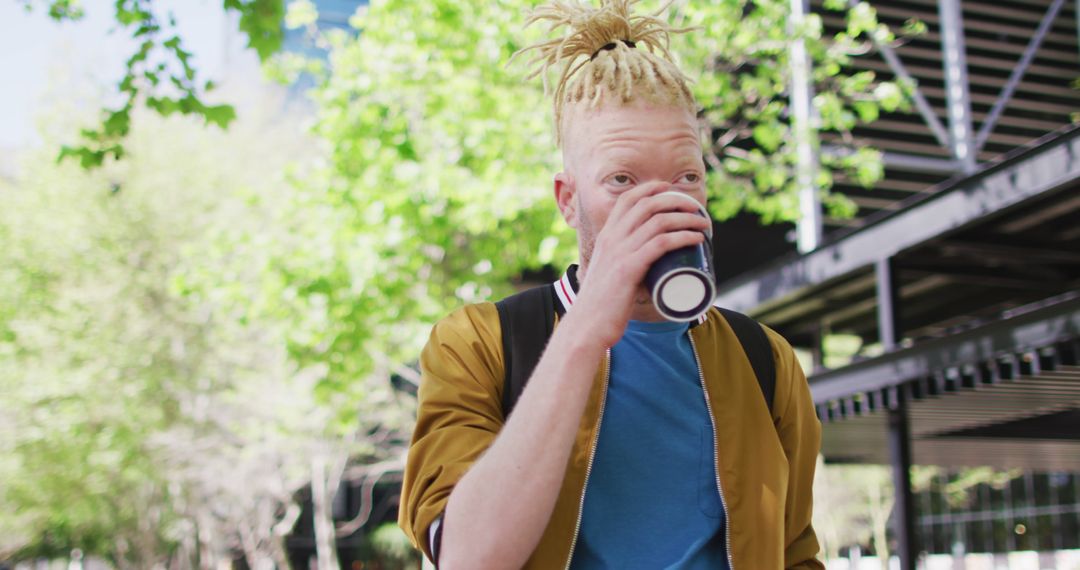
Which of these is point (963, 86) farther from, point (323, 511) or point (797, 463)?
point (323, 511)

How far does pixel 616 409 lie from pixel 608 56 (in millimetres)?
513

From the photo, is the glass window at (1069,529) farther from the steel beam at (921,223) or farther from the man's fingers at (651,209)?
the man's fingers at (651,209)

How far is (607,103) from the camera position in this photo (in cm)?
158

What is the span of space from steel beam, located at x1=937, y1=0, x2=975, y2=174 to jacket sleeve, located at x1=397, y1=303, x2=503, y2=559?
1314 centimetres

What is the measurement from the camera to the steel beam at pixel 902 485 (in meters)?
8.22

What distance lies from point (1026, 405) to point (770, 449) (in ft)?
A: 26.8

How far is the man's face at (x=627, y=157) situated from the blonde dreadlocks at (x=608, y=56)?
3 centimetres

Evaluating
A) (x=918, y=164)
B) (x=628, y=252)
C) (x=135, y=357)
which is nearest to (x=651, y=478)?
(x=628, y=252)

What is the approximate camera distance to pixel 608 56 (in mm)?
1637

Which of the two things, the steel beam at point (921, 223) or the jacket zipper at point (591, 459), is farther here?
the steel beam at point (921, 223)

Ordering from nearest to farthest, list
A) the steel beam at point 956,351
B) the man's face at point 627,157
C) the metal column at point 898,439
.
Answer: the man's face at point 627,157
the steel beam at point 956,351
the metal column at point 898,439

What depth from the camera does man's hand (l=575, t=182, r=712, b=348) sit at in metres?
1.29

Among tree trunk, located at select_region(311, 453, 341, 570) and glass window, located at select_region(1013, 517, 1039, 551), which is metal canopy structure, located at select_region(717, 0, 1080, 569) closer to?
tree trunk, located at select_region(311, 453, 341, 570)

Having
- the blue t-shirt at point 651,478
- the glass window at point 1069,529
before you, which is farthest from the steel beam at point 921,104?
the glass window at point 1069,529
